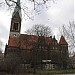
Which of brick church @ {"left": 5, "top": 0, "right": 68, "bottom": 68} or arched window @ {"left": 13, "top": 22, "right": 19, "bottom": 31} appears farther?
arched window @ {"left": 13, "top": 22, "right": 19, "bottom": 31}

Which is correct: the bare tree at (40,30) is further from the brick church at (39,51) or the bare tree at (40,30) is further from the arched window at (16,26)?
the arched window at (16,26)

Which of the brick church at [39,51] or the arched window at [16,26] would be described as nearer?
the brick church at [39,51]

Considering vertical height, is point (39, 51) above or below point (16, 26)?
below

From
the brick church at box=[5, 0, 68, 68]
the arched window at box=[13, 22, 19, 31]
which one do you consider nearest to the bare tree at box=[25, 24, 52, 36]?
the brick church at box=[5, 0, 68, 68]

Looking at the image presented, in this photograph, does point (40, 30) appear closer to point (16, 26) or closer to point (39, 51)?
point (39, 51)

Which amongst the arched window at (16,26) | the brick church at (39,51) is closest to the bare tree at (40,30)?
the brick church at (39,51)

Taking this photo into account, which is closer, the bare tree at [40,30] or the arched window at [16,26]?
the bare tree at [40,30]

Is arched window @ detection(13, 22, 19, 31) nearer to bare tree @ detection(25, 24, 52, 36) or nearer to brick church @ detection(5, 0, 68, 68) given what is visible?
brick church @ detection(5, 0, 68, 68)

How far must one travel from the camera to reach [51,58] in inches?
2203

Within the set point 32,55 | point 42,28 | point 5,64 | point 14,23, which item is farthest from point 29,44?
point 14,23

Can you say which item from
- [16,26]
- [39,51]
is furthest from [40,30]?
[16,26]

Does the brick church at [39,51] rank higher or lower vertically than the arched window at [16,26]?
lower

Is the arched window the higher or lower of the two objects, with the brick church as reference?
higher

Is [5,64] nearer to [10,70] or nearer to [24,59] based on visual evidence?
[10,70]
